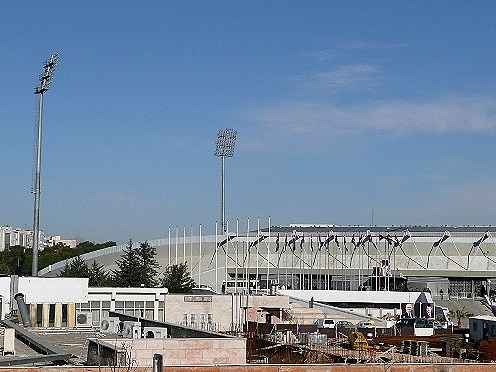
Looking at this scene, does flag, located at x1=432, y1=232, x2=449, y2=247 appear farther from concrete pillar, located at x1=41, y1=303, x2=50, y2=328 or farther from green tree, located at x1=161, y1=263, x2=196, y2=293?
concrete pillar, located at x1=41, y1=303, x2=50, y2=328

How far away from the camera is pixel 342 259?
493ft

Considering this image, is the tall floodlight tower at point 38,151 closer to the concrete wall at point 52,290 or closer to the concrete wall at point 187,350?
the concrete wall at point 52,290

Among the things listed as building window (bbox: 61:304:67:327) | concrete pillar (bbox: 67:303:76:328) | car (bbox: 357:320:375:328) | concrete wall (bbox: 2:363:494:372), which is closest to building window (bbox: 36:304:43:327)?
building window (bbox: 61:304:67:327)

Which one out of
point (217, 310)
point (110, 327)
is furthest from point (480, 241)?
point (110, 327)

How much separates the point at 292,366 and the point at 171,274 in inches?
3531

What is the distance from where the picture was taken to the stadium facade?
146 metres

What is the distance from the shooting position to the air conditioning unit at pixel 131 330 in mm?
35656

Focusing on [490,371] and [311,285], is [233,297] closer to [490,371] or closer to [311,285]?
[490,371]

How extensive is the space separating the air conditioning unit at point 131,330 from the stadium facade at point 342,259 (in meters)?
102

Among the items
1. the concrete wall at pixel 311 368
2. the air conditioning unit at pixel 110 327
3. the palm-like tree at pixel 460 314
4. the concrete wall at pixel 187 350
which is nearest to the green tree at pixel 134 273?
the palm-like tree at pixel 460 314

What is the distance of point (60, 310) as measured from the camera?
56.4 metres

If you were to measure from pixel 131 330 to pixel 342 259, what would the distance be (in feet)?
378

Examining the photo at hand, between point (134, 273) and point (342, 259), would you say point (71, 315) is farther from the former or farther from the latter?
point (342, 259)

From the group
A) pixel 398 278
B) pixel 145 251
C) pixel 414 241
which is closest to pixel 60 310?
pixel 145 251
